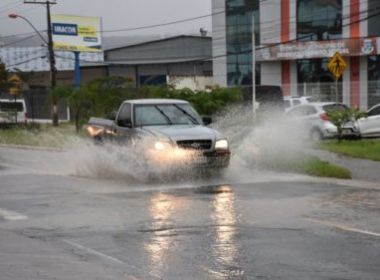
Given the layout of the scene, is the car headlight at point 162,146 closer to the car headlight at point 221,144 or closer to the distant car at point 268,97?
the car headlight at point 221,144

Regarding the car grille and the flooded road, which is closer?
the flooded road

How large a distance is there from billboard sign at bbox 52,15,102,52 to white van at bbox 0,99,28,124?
22.8 metres

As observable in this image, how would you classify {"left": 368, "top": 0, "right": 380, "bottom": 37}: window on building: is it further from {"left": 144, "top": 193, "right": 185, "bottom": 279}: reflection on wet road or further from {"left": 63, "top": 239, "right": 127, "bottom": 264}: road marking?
{"left": 63, "top": 239, "right": 127, "bottom": 264}: road marking

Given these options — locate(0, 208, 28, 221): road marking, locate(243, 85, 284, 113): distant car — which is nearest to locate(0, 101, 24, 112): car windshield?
locate(243, 85, 284, 113): distant car

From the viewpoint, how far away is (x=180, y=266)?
23.8 feet

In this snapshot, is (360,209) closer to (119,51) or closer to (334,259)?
(334,259)

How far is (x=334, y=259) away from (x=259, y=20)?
188 ft

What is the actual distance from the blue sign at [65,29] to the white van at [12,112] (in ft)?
76.4

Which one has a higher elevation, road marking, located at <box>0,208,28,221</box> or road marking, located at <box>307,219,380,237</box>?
road marking, located at <box>0,208,28,221</box>

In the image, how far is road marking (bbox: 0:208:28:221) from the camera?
411 inches

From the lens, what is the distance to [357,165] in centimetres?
1814

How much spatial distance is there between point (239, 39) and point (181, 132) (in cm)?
5271

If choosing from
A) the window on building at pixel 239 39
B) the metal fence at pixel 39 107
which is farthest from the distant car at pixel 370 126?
the window on building at pixel 239 39

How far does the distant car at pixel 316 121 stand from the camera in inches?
1046
